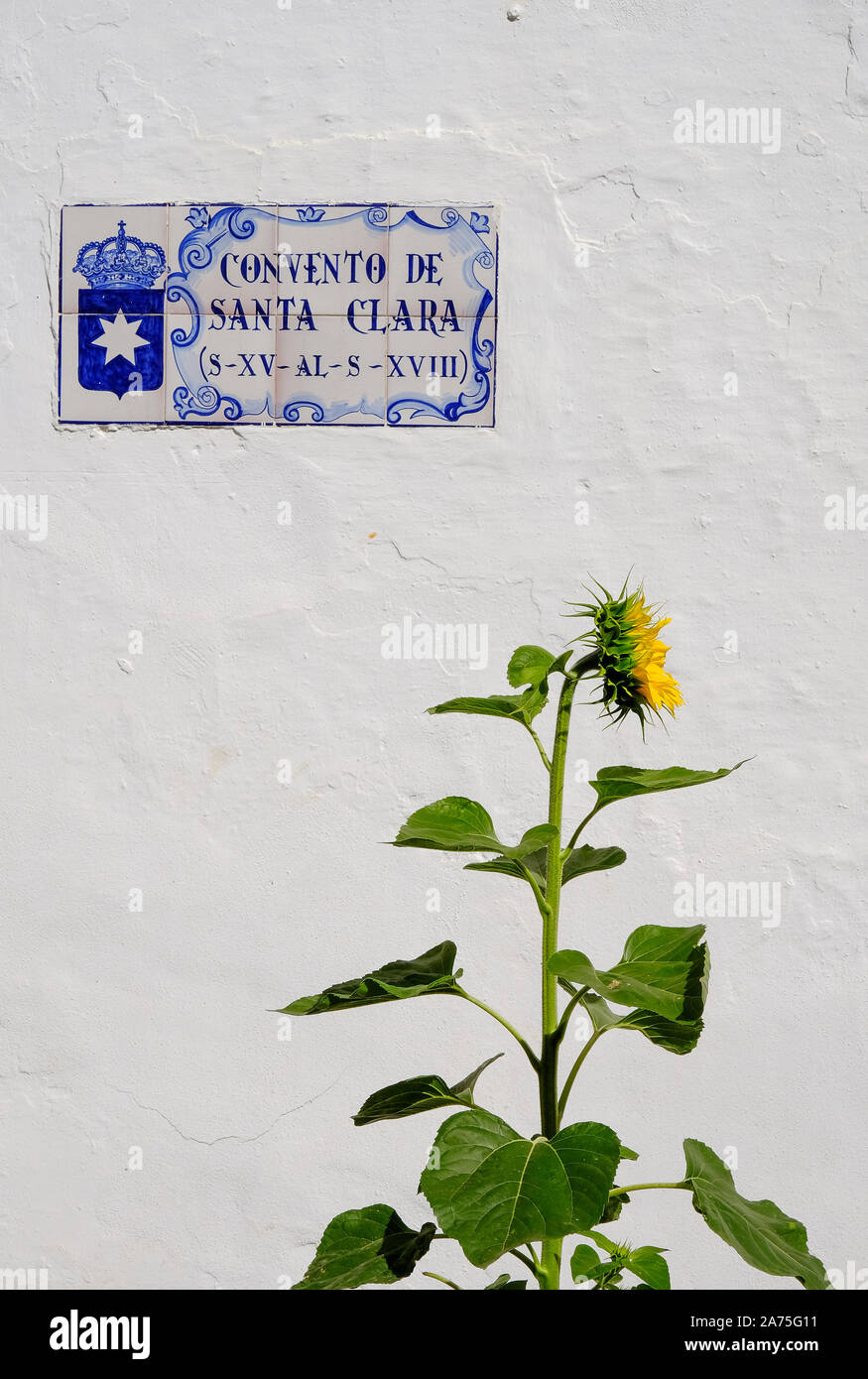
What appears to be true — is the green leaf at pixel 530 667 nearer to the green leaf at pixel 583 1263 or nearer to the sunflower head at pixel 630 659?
the sunflower head at pixel 630 659

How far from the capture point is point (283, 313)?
191 cm

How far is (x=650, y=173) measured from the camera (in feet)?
6.20

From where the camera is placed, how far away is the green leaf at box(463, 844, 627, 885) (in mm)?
1026

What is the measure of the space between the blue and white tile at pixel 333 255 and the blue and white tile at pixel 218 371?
98 mm

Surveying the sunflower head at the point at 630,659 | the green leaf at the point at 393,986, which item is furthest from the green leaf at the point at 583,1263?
the sunflower head at the point at 630,659

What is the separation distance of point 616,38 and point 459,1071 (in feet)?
5.45

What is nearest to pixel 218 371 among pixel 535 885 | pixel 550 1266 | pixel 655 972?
pixel 535 885

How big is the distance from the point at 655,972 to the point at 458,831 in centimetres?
19

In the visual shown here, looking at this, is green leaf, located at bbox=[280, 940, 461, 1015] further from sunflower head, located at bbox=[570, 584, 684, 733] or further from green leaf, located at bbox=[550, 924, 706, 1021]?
sunflower head, located at bbox=[570, 584, 684, 733]

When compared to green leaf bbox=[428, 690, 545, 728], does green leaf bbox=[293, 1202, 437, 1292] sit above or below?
below

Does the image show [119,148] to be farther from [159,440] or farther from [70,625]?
[70,625]

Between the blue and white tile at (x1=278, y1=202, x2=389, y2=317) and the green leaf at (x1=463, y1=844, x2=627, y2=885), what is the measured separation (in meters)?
1.14

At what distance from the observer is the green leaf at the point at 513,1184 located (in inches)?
31.9

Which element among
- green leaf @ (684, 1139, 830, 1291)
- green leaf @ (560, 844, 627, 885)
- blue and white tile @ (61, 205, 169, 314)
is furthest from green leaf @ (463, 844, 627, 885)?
blue and white tile @ (61, 205, 169, 314)
